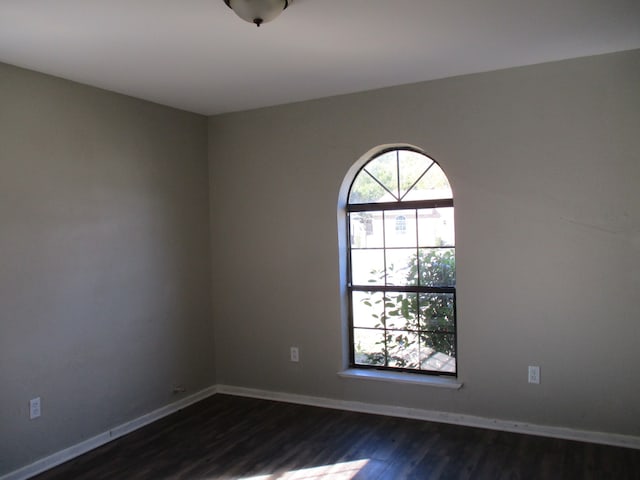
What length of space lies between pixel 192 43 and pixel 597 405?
3.28 metres

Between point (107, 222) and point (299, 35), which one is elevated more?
point (299, 35)

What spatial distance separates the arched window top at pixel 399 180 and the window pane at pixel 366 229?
4.6 inches

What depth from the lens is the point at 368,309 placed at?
4.14m

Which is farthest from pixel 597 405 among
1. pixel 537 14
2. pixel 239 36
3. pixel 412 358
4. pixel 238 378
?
pixel 239 36

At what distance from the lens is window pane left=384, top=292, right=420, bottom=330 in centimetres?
396

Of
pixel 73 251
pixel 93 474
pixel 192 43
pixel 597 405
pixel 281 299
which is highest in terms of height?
pixel 192 43

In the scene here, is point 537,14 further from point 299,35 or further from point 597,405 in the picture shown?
point 597,405

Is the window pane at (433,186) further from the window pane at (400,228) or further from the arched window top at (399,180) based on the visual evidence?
the window pane at (400,228)

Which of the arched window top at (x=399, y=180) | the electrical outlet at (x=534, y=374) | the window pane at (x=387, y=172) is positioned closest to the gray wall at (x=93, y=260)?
the arched window top at (x=399, y=180)

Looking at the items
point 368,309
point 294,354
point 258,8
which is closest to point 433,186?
point 368,309

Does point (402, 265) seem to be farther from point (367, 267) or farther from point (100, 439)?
point (100, 439)

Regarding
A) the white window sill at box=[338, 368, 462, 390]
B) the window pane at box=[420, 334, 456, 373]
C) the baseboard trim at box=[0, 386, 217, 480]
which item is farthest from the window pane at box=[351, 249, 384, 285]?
the baseboard trim at box=[0, 386, 217, 480]

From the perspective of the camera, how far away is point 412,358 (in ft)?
13.1

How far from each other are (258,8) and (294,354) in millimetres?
2871
